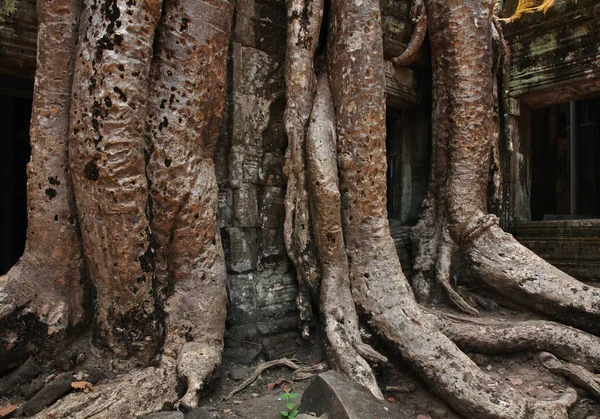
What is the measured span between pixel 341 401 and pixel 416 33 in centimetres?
323

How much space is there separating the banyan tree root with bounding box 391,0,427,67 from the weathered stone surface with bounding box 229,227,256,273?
210 centimetres

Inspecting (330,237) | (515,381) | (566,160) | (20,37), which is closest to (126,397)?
(330,237)

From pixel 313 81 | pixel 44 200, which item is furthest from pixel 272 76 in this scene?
pixel 44 200

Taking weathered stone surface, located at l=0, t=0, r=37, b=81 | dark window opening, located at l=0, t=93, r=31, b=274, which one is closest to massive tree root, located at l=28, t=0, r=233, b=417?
weathered stone surface, located at l=0, t=0, r=37, b=81

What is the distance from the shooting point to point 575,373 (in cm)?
278

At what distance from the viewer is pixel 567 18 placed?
4.38 meters

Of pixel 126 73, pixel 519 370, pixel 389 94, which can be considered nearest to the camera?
pixel 126 73

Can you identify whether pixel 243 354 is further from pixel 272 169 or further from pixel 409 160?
pixel 409 160

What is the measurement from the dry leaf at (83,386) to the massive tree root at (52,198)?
0.89 feet

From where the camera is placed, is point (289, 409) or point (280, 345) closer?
point (289, 409)

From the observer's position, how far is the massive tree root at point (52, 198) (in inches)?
91.7

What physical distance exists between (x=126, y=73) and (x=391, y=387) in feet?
7.41

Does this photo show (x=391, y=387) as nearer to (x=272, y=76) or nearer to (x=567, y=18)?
(x=272, y=76)

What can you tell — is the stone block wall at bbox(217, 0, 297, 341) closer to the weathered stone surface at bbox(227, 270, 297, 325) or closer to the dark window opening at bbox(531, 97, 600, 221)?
the weathered stone surface at bbox(227, 270, 297, 325)
